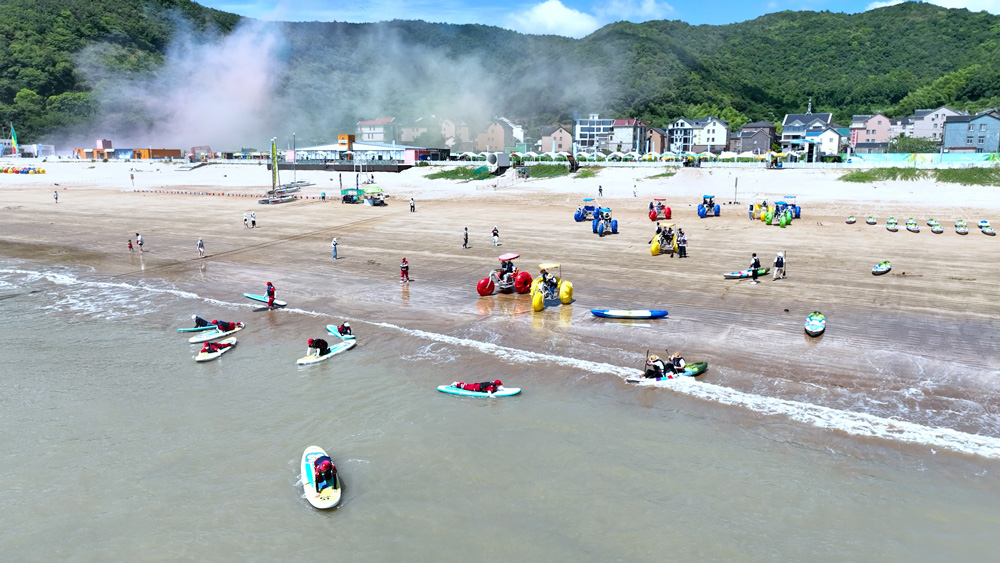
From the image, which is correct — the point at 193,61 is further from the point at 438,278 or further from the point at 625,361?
the point at 625,361

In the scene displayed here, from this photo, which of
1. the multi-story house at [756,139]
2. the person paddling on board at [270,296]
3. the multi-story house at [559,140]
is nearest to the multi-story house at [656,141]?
the multi-story house at [756,139]

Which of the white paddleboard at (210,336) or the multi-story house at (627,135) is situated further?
the multi-story house at (627,135)

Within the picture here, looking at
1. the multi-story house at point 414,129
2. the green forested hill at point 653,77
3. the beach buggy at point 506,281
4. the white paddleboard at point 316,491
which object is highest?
the green forested hill at point 653,77

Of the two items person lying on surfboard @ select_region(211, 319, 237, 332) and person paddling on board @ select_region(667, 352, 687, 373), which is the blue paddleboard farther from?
person lying on surfboard @ select_region(211, 319, 237, 332)

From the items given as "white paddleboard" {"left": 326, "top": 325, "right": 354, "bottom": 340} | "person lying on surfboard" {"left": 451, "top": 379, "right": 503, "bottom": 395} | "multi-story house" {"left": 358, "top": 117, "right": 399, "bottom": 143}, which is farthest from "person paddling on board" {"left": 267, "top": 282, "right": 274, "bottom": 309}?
"multi-story house" {"left": 358, "top": 117, "right": 399, "bottom": 143}

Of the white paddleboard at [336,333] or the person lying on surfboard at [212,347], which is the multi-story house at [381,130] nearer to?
the white paddleboard at [336,333]

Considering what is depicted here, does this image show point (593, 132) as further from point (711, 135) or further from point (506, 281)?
point (506, 281)
